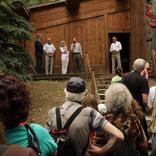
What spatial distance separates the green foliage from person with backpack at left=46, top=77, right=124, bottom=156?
41.2ft

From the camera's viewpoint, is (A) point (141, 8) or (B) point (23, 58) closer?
(B) point (23, 58)

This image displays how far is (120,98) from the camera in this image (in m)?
5.21

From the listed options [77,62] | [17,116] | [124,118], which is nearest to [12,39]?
[77,62]

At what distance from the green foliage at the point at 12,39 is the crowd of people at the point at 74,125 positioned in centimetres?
1216

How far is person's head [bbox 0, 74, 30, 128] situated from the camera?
323 cm

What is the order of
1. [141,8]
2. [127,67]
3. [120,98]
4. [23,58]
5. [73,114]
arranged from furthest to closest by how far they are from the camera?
[127,67], [141,8], [23,58], [120,98], [73,114]

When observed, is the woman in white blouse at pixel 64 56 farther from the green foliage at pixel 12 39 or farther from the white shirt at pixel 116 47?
the green foliage at pixel 12 39

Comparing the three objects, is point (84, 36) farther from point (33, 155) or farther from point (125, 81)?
point (33, 155)

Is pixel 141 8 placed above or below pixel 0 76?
above

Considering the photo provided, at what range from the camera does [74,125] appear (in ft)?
15.4

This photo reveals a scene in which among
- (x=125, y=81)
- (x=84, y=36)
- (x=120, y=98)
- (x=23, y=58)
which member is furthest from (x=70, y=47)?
(x=120, y=98)

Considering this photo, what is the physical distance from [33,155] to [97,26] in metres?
27.0

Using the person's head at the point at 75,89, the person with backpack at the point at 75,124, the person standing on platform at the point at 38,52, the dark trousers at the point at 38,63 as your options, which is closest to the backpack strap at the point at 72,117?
the person with backpack at the point at 75,124

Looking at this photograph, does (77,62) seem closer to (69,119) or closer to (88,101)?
(88,101)
